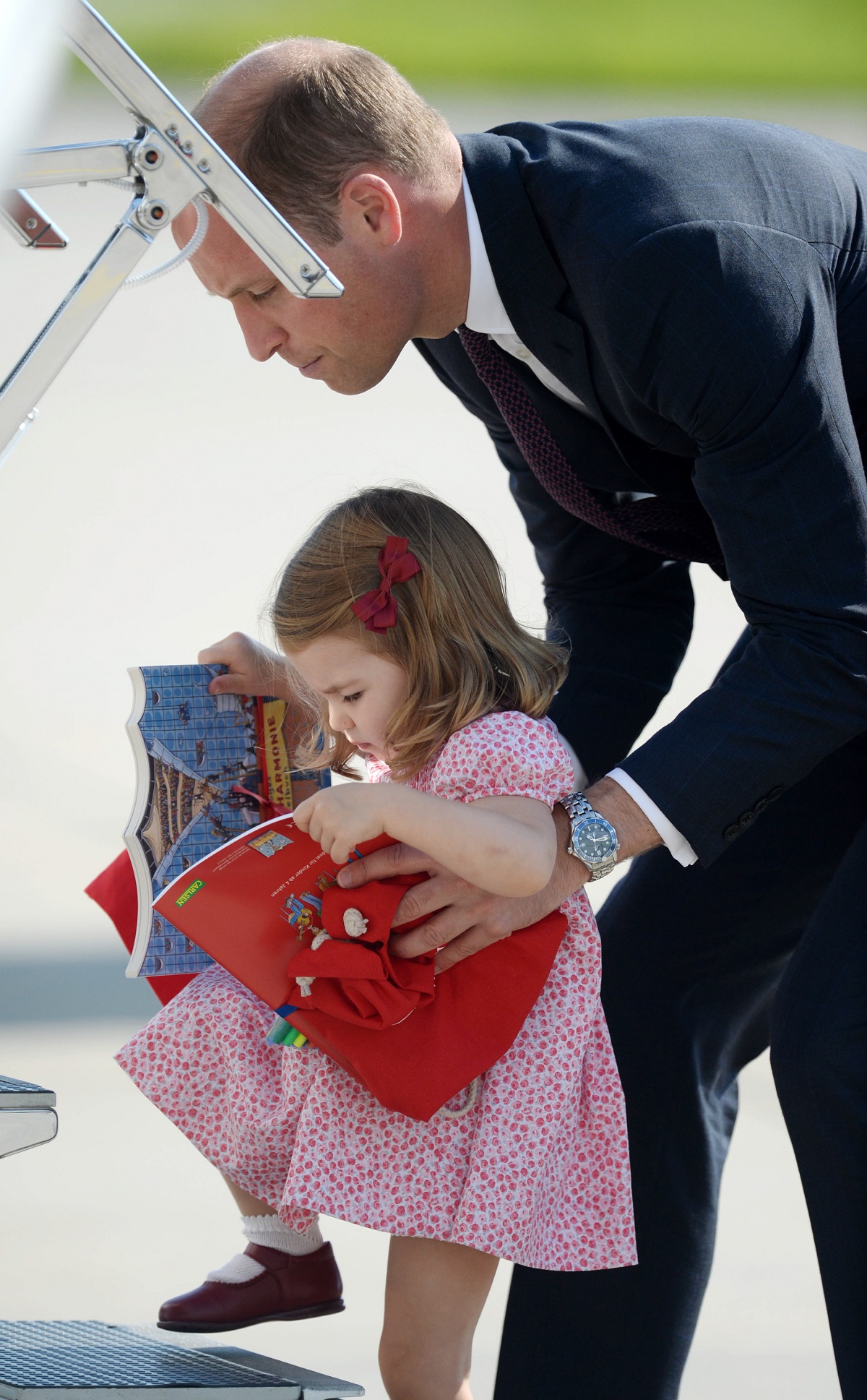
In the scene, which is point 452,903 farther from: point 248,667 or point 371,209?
point 371,209

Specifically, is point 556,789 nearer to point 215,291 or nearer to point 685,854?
point 685,854

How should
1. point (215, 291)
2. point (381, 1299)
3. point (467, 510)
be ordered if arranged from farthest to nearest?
point (467, 510) → point (381, 1299) → point (215, 291)

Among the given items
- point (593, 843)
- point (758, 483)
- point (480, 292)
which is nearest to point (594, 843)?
point (593, 843)

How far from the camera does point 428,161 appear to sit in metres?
1.55

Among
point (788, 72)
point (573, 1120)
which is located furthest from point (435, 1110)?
point (788, 72)

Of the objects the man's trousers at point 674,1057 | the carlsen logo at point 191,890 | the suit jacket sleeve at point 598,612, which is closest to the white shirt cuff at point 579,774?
the suit jacket sleeve at point 598,612

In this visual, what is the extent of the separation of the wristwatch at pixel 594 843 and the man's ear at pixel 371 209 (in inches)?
23.8

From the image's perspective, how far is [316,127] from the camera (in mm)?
1510

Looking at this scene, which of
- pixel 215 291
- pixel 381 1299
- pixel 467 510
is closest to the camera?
pixel 215 291

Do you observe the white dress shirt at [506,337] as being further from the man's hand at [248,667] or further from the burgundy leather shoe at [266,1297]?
the burgundy leather shoe at [266,1297]

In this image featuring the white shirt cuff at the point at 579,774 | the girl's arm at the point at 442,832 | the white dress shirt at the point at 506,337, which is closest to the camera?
the girl's arm at the point at 442,832

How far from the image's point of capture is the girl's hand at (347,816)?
135cm

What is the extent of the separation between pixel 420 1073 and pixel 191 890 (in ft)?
0.87

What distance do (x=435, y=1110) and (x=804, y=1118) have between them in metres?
0.35
